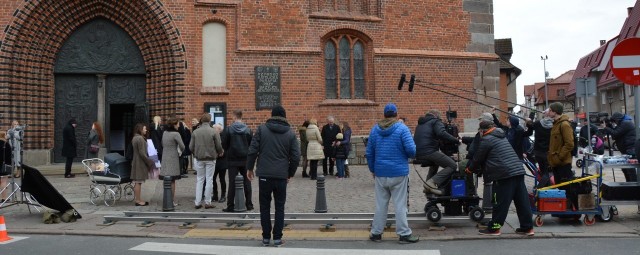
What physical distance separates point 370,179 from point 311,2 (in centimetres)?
667

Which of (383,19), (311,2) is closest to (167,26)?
(311,2)

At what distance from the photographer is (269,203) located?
720cm

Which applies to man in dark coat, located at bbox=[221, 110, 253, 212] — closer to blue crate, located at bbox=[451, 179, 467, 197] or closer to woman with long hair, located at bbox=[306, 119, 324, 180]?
blue crate, located at bbox=[451, 179, 467, 197]

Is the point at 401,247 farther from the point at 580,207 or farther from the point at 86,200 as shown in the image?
the point at 86,200

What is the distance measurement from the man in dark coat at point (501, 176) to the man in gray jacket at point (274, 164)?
2.44 metres

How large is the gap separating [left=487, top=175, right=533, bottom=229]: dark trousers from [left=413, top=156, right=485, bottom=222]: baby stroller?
1.79 ft

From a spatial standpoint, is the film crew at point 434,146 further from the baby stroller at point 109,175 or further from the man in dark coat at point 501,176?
the baby stroller at point 109,175

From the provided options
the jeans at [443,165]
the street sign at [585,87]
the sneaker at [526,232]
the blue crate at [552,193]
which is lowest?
the sneaker at [526,232]

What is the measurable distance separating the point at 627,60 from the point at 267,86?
35.9ft

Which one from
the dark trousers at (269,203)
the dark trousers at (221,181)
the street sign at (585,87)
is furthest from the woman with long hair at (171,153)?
the street sign at (585,87)

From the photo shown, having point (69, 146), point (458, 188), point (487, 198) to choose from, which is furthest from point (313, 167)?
point (458, 188)

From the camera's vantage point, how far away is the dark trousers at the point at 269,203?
7.16m

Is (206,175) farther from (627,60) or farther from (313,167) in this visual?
(627,60)

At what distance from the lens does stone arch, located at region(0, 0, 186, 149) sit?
1616cm
